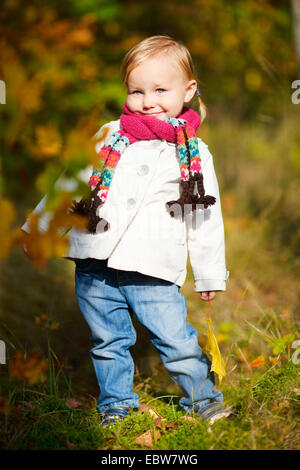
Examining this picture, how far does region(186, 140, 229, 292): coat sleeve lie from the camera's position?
2084 millimetres

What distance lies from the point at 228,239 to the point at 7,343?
2.36 m

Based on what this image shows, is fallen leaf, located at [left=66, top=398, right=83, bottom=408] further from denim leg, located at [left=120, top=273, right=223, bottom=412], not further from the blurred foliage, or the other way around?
the blurred foliage

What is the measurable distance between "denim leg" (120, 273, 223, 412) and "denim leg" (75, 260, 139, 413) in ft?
0.32

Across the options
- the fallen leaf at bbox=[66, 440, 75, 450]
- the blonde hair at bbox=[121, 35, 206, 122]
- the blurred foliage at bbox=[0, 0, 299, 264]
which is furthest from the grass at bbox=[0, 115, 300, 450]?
the blonde hair at bbox=[121, 35, 206, 122]

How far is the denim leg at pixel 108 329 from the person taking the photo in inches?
83.0

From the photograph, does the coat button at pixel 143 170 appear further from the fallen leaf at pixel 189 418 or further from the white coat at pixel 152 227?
the fallen leaf at pixel 189 418

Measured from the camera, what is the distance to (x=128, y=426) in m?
2.09

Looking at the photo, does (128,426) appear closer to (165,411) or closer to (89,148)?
(165,411)

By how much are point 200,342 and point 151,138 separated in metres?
1.44

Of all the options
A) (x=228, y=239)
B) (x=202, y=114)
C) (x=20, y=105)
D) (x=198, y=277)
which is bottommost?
(x=198, y=277)

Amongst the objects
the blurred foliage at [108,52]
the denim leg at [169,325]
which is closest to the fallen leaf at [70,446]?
the denim leg at [169,325]

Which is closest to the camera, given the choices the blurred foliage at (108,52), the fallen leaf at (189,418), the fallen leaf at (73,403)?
the fallen leaf at (189,418)

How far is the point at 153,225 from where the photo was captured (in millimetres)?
2027
